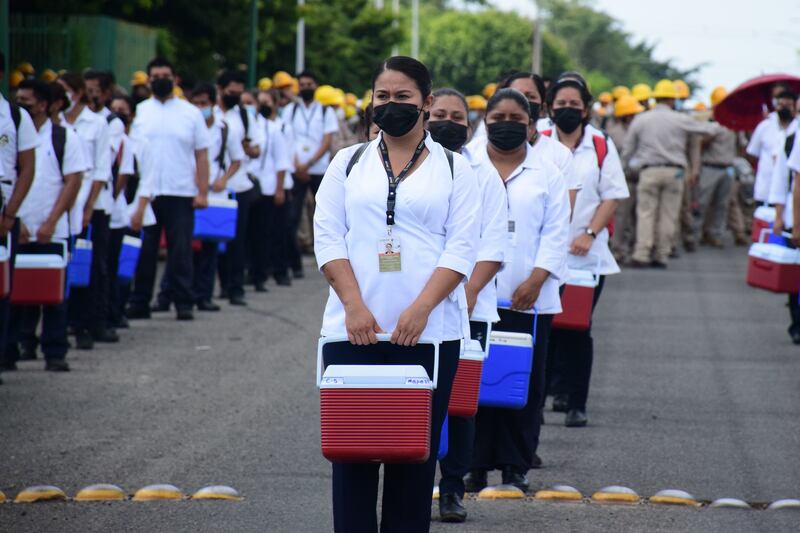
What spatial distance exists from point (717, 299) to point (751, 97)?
241 centimetres

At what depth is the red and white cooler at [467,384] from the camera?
23.2 ft

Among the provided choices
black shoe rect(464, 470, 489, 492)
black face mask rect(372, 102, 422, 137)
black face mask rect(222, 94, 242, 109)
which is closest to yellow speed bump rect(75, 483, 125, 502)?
black shoe rect(464, 470, 489, 492)

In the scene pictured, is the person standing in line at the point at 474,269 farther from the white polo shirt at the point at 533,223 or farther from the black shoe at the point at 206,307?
the black shoe at the point at 206,307

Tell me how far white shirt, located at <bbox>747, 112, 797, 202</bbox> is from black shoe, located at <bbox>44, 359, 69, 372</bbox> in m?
7.82

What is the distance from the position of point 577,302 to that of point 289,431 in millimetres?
1874

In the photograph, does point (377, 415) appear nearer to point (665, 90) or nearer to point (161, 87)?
point (161, 87)

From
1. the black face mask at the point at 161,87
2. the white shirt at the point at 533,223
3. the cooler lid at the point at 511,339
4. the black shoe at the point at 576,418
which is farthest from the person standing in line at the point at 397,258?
the black face mask at the point at 161,87

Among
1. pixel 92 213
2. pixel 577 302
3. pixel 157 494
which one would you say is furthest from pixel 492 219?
pixel 92 213

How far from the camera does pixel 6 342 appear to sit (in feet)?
39.0

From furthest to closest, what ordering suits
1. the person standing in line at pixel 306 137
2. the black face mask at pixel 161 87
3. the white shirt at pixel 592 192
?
the person standing in line at pixel 306 137 < the black face mask at pixel 161 87 < the white shirt at pixel 592 192

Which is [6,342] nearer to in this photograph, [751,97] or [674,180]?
[751,97]

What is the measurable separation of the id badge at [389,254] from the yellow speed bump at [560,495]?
276cm

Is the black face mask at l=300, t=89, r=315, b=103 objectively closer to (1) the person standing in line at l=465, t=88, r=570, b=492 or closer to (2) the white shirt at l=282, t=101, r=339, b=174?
(2) the white shirt at l=282, t=101, r=339, b=174

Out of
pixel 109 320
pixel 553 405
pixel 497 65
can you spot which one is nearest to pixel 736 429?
pixel 553 405
